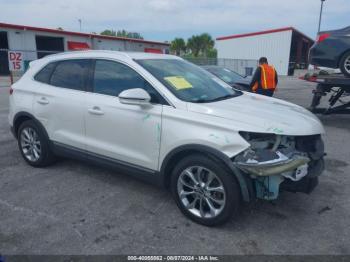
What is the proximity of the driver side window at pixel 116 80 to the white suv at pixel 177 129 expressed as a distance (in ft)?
0.04

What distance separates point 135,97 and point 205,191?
1.19m

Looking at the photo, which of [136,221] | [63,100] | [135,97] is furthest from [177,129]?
[63,100]

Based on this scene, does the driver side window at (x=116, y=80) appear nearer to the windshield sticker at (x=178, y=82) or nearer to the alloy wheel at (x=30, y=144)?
the windshield sticker at (x=178, y=82)

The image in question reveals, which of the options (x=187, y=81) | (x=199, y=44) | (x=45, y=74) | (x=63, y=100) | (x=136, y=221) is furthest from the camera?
(x=199, y=44)

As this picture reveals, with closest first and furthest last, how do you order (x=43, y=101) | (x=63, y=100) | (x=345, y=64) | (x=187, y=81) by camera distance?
(x=187, y=81) → (x=63, y=100) → (x=43, y=101) → (x=345, y=64)

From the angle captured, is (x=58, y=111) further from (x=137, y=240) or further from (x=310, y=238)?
(x=310, y=238)

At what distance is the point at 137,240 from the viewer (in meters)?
3.04

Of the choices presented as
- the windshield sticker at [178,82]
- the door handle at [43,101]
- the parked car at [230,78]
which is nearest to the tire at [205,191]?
the windshield sticker at [178,82]

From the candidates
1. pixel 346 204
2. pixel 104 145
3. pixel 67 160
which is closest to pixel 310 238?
pixel 346 204

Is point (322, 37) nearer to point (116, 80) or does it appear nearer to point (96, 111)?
point (116, 80)

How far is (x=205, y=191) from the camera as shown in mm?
3215

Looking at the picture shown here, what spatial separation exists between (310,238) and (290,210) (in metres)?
0.55

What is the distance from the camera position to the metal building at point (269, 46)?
34.6 metres

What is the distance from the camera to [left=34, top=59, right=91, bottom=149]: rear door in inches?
162
